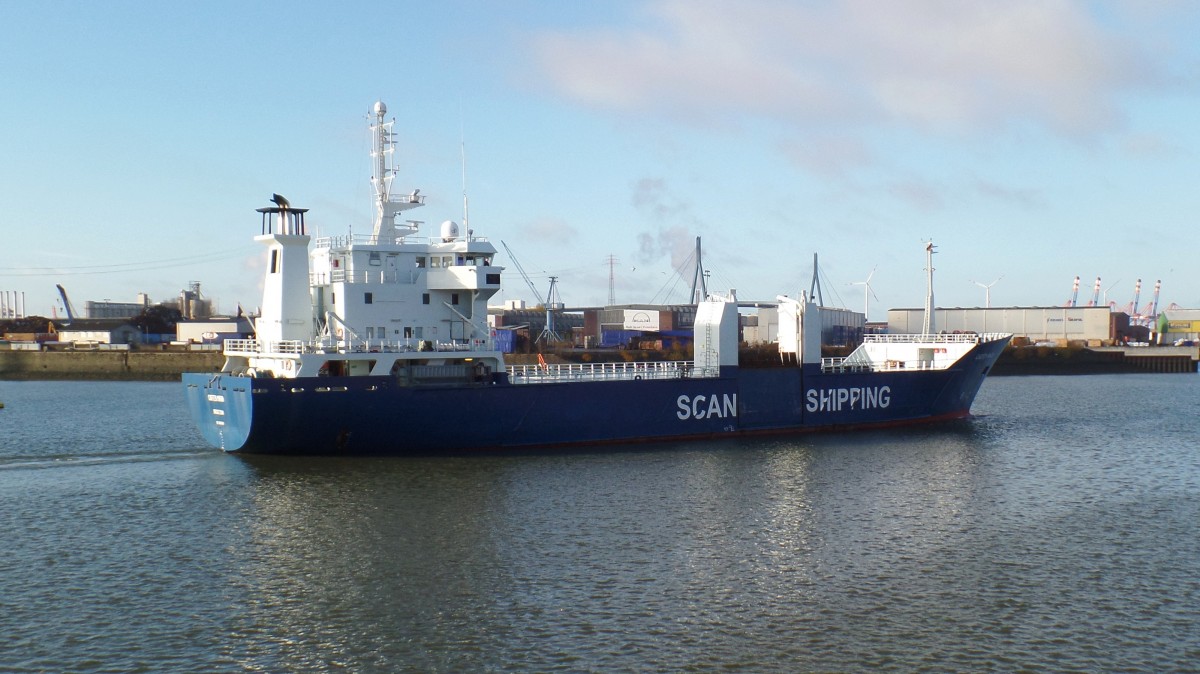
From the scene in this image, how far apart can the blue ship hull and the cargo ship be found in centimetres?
5

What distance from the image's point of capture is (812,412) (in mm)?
35875

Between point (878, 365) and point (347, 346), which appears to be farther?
point (878, 365)

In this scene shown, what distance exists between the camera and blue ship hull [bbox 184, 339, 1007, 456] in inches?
1067

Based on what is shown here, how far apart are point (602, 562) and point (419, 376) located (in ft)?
41.9

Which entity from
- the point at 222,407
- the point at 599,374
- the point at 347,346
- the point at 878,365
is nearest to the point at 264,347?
the point at 222,407

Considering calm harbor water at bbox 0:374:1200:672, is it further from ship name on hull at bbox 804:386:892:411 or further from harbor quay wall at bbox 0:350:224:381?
harbor quay wall at bbox 0:350:224:381

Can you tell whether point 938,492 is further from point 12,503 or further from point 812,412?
point 12,503

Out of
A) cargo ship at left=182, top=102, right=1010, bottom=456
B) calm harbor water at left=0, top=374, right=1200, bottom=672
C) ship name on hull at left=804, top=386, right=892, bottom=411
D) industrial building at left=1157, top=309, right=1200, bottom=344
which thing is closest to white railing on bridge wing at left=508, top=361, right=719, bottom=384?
cargo ship at left=182, top=102, right=1010, bottom=456

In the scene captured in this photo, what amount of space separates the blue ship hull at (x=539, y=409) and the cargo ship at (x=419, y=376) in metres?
0.05

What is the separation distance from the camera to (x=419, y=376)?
28.7m

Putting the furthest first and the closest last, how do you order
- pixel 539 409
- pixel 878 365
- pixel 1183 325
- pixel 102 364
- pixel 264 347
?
pixel 1183 325 → pixel 102 364 → pixel 878 365 → pixel 539 409 → pixel 264 347

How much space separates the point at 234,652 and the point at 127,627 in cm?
219

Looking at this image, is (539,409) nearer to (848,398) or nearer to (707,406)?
(707,406)

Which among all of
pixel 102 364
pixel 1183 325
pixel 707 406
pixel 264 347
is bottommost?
pixel 707 406
